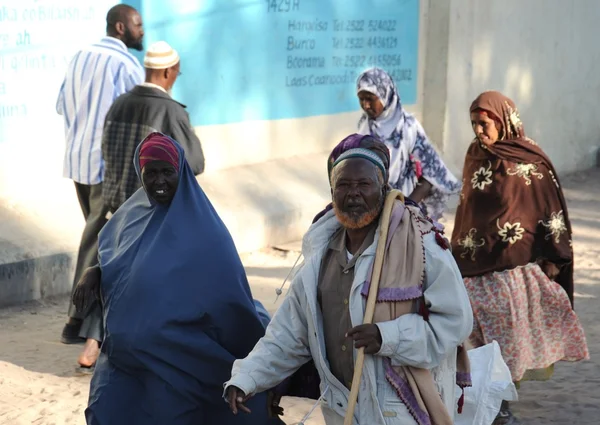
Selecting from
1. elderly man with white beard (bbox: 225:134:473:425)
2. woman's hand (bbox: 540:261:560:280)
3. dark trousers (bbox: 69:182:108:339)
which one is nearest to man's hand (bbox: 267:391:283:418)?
elderly man with white beard (bbox: 225:134:473:425)

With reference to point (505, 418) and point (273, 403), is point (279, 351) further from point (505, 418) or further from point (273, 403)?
point (505, 418)

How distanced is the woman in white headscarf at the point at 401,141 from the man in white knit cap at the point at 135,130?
108 centimetres

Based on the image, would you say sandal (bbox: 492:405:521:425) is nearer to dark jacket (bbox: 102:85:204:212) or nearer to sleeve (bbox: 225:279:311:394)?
dark jacket (bbox: 102:85:204:212)

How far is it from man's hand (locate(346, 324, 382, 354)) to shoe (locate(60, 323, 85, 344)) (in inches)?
139

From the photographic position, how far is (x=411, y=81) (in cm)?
1252

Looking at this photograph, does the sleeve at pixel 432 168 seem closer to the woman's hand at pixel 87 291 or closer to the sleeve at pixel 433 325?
the woman's hand at pixel 87 291

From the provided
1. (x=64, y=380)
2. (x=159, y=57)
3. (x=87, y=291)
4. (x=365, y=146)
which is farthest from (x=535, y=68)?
(x=365, y=146)

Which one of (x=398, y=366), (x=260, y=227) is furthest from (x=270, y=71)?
(x=398, y=366)

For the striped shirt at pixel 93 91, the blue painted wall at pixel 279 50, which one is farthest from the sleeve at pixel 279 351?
the blue painted wall at pixel 279 50

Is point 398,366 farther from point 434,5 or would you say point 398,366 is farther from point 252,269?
point 434,5

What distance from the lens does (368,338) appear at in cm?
327

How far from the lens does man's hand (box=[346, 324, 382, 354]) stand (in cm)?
327

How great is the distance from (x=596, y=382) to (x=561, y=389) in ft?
0.83

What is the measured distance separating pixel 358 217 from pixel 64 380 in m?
3.05
